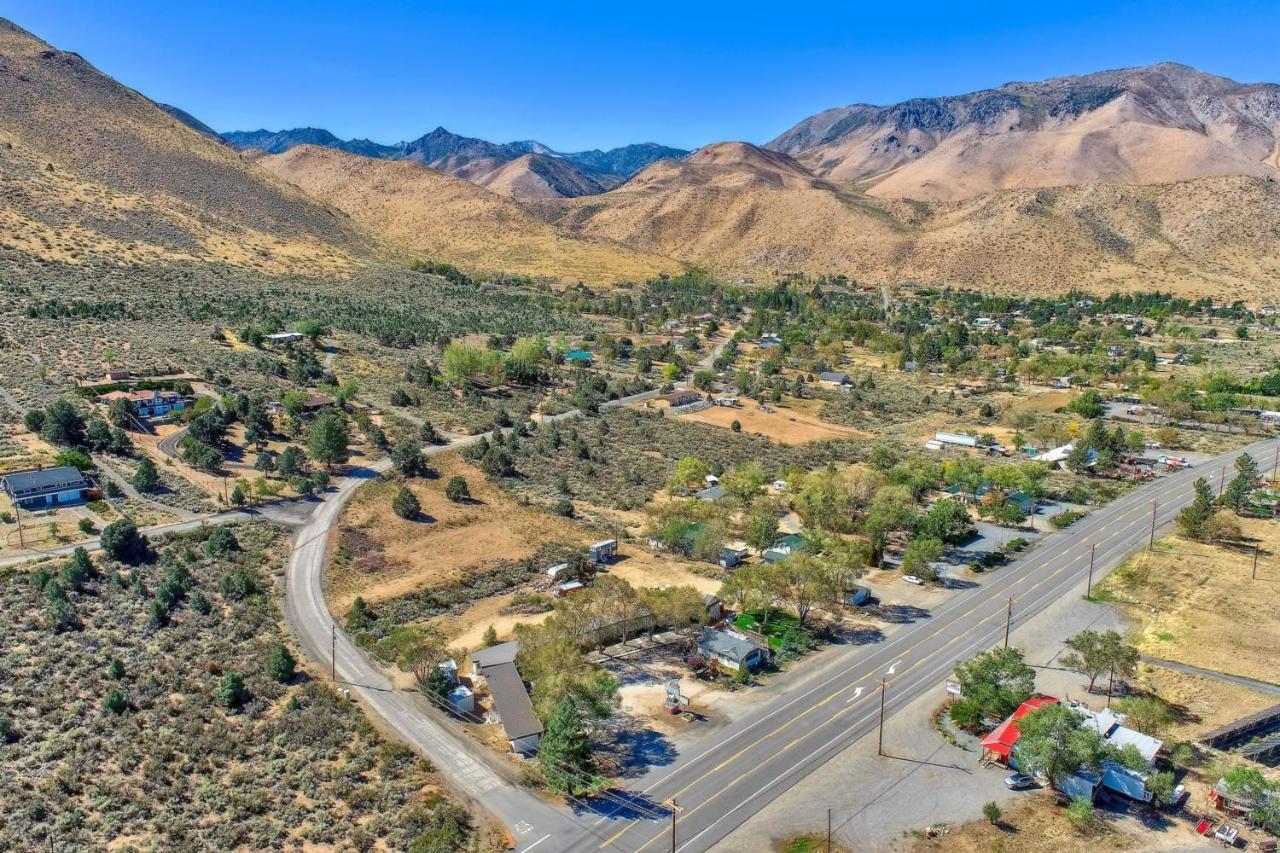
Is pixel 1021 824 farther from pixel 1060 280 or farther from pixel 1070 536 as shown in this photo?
pixel 1060 280

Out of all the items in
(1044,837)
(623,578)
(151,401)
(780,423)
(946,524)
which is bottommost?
(1044,837)

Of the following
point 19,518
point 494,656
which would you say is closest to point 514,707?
point 494,656

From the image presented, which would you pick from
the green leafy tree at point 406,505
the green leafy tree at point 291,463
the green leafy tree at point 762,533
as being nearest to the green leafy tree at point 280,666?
the green leafy tree at point 406,505

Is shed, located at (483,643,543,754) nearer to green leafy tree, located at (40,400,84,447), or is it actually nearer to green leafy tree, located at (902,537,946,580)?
green leafy tree, located at (902,537,946,580)

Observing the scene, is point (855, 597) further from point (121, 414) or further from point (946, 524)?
point (121, 414)

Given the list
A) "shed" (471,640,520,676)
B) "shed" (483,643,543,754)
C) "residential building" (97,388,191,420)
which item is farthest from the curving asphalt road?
"residential building" (97,388,191,420)
